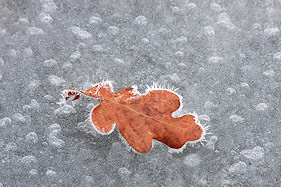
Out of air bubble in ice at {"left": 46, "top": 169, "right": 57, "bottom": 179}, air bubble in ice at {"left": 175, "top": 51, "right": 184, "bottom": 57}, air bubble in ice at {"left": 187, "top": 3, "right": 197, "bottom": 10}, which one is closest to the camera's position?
air bubble in ice at {"left": 46, "top": 169, "right": 57, "bottom": 179}

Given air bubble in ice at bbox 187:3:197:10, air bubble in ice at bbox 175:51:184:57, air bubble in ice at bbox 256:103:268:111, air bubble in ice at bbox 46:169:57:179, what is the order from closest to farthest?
air bubble in ice at bbox 46:169:57:179, air bubble in ice at bbox 256:103:268:111, air bubble in ice at bbox 175:51:184:57, air bubble in ice at bbox 187:3:197:10

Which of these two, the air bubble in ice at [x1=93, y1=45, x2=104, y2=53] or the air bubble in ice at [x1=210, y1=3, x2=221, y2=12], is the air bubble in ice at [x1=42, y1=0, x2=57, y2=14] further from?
the air bubble in ice at [x1=210, y1=3, x2=221, y2=12]

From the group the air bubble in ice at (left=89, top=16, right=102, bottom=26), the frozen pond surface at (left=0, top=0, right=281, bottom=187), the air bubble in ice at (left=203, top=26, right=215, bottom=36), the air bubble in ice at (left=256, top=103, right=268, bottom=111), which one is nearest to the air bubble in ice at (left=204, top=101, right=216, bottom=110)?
the frozen pond surface at (left=0, top=0, right=281, bottom=187)

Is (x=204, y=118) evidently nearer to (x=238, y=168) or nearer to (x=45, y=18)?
(x=238, y=168)

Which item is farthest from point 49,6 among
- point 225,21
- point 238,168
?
point 238,168

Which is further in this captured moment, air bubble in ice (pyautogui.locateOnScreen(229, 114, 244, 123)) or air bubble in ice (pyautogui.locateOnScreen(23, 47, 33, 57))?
air bubble in ice (pyautogui.locateOnScreen(23, 47, 33, 57))

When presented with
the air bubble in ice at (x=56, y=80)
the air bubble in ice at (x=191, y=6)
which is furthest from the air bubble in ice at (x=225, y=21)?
the air bubble in ice at (x=56, y=80)

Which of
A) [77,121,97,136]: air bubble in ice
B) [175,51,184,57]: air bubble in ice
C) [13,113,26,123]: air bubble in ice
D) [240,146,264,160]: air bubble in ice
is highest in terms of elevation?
[175,51,184,57]: air bubble in ice

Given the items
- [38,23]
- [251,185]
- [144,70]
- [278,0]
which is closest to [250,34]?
[278,0]

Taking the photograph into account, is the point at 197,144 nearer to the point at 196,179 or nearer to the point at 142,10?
the point at 196,179
